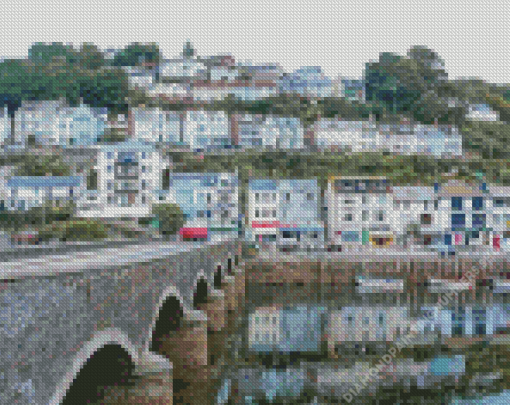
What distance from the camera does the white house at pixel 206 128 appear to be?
8744 cm

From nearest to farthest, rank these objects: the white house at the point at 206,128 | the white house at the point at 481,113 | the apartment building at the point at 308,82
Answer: the white house at the point at 206,128, the white house at the point at 481,113, the apartment building at the point at 308,82

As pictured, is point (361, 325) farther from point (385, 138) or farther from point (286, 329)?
point (385, 138)

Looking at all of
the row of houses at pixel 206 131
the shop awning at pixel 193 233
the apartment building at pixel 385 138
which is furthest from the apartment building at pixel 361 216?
the apartment building at pixel 385 138

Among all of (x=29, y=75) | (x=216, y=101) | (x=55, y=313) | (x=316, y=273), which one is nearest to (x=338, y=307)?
(x=316, y=273)

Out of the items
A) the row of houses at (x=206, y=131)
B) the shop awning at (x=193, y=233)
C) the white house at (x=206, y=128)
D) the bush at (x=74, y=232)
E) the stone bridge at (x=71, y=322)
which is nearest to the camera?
the stone bridge at (x=71, y=322)

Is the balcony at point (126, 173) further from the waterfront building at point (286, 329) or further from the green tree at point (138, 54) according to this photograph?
the green tree at point (138, 54)

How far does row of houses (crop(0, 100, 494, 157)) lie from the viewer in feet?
283

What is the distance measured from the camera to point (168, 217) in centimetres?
6116

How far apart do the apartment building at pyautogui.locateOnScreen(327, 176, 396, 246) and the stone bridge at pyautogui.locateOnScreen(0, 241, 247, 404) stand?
156 feet

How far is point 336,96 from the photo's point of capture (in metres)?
104

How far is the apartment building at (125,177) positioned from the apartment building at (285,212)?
9.38 metres

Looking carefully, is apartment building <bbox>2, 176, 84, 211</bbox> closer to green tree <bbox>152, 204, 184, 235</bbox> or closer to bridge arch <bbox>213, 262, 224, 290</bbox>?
green tree <bbox>152, 204, 184, 235</bbox>

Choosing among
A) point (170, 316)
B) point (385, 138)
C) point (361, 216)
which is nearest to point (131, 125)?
point (385, 138)

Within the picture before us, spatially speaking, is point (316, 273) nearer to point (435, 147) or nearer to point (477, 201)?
point (477, 201)
